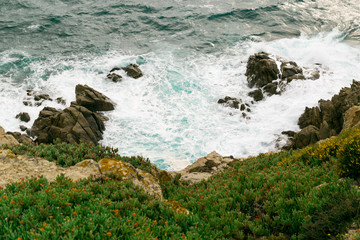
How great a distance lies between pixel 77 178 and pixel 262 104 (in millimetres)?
21447

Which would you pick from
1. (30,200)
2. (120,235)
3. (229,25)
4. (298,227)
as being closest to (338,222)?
(298,227)

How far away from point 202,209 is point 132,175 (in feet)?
8.52

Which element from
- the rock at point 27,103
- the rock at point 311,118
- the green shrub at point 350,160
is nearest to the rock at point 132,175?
the green shrub at point 350,160

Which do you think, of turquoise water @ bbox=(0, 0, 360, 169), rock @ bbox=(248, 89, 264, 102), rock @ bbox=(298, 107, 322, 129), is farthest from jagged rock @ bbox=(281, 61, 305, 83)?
rock @ bbox=(298, 107, 322, 129)

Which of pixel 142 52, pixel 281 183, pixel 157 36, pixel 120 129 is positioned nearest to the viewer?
pixel 281 183

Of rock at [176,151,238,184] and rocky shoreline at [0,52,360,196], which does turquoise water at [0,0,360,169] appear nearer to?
rocky shoreline at [0,52,360,196]

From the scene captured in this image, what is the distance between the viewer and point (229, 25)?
141 feet

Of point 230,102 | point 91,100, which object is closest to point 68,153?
point 91,100

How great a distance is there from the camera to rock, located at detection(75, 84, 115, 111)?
80.9 feet

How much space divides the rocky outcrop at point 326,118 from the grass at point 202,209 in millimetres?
10293

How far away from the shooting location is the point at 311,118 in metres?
22.5

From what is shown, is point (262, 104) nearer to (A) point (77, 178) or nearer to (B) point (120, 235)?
(A) point (77, 178)

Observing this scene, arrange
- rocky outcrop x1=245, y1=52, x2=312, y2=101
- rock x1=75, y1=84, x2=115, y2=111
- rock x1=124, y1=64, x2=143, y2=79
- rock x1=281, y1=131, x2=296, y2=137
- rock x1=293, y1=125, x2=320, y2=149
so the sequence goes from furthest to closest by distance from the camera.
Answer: rock x1=124, y1=64, x2=143, y2=79 < rocky outcrop x1=245, y1=52, x2=312, y2=101 < rock x1=75, y1=84, x2=115, y2=111 < rock x1=281, y1=131, x2=296, y2=137 < rock x1=293, y1=125, x2=320, y2=149

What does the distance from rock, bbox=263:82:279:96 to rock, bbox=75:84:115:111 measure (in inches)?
582
